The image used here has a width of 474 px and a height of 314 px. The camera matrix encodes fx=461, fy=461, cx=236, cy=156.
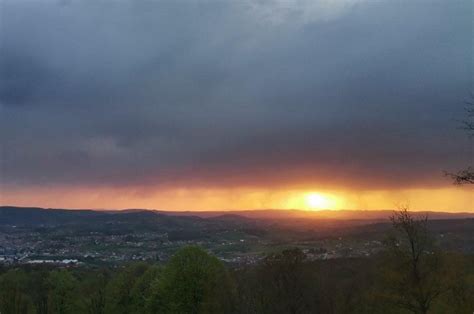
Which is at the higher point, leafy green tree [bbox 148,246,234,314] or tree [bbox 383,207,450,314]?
tree [bbox 383,207,450,314]

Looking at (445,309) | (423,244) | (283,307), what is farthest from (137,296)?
(423,244)

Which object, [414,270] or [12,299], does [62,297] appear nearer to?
[12,299]

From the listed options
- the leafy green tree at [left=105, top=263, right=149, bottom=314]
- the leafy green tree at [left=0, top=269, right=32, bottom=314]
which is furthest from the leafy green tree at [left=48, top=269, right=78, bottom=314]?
the leafy green tree at [left=105, top=263, right=149, bottom=314]

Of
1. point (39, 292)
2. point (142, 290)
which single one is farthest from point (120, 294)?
point (39, 292)

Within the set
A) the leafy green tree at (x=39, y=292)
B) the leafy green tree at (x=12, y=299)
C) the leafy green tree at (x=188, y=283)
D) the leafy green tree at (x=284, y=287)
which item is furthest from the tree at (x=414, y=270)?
the leafy green tree at (x=39, y=292)

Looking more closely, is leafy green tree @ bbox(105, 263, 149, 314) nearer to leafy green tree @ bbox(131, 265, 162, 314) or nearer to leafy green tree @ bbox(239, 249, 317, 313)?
leafy green tree @ bbox(131, 265, 162, 314)

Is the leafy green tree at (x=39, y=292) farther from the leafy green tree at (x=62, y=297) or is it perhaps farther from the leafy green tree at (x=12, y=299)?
the leafy green tree at (x=12, y=299)
